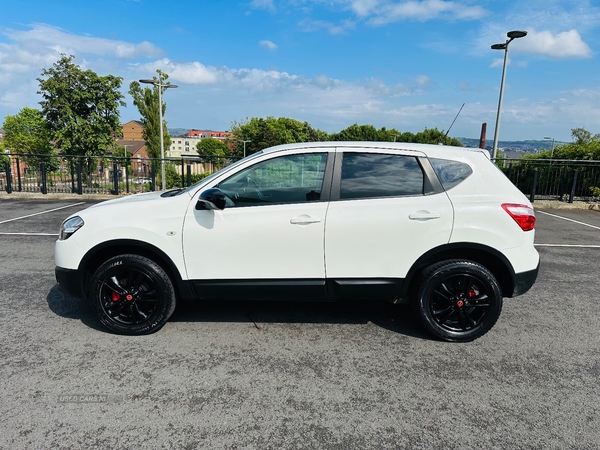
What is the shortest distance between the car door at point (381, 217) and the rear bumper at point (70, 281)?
2.24 metres

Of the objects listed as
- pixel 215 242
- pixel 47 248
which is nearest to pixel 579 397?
pixel 215 242

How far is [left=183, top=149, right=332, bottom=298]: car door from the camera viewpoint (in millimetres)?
3404

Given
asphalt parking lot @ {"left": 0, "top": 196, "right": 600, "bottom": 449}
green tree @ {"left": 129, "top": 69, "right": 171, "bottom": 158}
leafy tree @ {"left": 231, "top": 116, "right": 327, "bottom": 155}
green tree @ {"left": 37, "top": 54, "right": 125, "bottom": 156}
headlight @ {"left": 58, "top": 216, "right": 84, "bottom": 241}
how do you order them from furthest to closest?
1. leafy tree @ {"left": 231, "top": 116, "right": 327, "bottom": 155}
2. green tree @ {"left": 129, "top": 69, "right": 171, "bottom": 158}
3. green tree @ {"left": 37, "top": 54, "right": 125, "bottom": 156}
4. headlight @ {"left": 58, "top": 216, "right": 84, "bottom": 241}
5. asphalt parking lot @ {"left": 0, "top": 196, "right": 600, "bottom": 449}

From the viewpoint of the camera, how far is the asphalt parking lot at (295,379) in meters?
2.39

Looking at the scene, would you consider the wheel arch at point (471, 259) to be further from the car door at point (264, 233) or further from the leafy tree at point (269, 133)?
the leafy tree at point (269, 133)

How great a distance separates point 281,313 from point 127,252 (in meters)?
1.62

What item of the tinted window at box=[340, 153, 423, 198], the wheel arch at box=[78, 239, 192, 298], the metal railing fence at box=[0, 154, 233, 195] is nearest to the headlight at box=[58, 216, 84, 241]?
the wheel arch at box=[78, 239, 192, 298]

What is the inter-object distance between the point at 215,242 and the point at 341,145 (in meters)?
1.42

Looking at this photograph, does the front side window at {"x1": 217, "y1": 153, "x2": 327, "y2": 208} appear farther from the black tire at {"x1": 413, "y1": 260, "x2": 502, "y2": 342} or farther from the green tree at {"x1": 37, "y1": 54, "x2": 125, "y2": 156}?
the green tree at {"x1": 37, "y1": 54, "x2": 125, "y2": 156}

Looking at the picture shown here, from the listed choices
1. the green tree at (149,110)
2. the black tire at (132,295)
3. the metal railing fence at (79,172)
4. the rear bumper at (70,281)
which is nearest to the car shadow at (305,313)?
the black tire at (132,295)

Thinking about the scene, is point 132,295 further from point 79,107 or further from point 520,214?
point 79,107

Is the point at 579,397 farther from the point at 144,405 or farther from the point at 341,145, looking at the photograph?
the point at 144,405

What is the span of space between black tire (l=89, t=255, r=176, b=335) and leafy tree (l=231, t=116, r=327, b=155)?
200 ft

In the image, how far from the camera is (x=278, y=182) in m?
3.63
